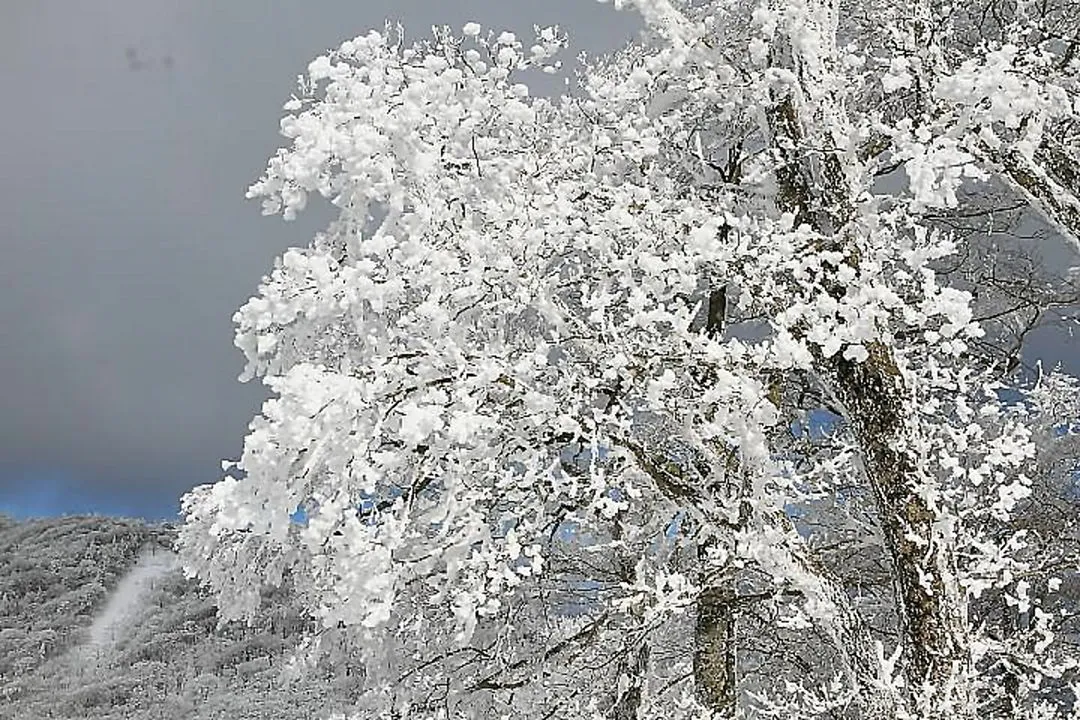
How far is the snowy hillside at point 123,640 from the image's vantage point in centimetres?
2547

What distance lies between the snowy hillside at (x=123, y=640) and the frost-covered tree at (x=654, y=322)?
1308cm

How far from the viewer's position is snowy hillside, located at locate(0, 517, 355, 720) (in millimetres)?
25469

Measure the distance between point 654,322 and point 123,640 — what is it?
106 ft

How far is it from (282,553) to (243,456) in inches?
115

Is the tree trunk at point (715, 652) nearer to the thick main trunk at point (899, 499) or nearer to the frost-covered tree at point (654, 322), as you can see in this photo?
the frost-covered tree at point (654, 322)

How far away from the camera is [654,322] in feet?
17.7

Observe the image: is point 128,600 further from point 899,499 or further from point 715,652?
point 899,499

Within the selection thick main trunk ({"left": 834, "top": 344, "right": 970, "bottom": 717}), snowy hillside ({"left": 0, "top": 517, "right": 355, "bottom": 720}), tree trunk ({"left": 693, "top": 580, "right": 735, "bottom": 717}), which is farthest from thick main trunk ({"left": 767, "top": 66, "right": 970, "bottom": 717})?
snowy hillside ({"left": 0, "top": 517, "right": 355, "bottom": 720})

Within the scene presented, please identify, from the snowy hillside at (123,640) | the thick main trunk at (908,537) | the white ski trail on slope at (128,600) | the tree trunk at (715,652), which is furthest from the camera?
the white ski trail on slope at (128,600)

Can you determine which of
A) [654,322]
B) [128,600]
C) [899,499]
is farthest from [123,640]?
[899,499]

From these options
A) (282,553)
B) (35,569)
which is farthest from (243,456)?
(35,569)

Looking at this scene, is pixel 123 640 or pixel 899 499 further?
pixel 123 640

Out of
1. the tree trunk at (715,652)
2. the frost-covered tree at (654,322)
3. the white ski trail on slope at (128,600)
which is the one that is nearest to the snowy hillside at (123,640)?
the white ski trail on slope at (128,600)

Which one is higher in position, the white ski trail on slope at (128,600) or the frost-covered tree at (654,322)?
the white ski trail on slope at (128,600)
